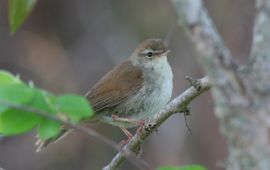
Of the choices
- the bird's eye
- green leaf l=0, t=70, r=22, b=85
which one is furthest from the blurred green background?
green leaf l=0, t=70, r=22, b=85

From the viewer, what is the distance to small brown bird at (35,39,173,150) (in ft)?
17.5

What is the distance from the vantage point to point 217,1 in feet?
30.7

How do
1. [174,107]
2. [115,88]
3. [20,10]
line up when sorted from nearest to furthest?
[20,10] < [174,107] < [115,88]

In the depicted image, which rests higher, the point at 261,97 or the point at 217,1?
the point at 217,1

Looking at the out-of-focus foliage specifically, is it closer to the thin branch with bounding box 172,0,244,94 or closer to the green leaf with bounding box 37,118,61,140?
the green leaf with bounding box 37,118,61,140

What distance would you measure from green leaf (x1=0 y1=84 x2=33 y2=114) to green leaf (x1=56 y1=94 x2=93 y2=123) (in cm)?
10

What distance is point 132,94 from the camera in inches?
215

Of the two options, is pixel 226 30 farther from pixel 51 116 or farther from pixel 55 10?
pixel 51 116

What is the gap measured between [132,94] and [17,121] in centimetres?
333

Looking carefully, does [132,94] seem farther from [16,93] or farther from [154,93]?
[16,93]

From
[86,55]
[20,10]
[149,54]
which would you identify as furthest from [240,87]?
[86,55]

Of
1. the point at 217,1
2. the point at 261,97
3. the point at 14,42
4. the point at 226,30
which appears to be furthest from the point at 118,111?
the point at 14,42

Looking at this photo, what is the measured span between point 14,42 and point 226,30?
11.2 feet

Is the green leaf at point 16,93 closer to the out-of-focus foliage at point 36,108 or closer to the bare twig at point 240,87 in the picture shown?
the out-of-focus foliage at point 36,108
